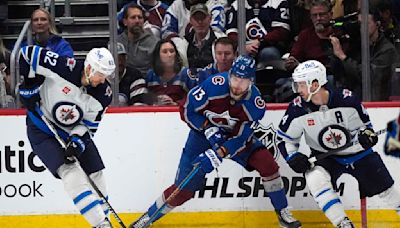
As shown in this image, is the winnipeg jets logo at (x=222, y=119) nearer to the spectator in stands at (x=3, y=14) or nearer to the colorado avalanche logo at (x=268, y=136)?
the colorado avalanche logo at (x=268, y=136)

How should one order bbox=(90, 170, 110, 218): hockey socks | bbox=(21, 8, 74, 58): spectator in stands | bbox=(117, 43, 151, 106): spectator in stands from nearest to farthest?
1. bbox=(90, 170, 110, 218): hockey socks
2. bbox=(21, 8, 74, 58): spectator in stands
3. bbox=(117, 43, 151, 106): spectator in stands

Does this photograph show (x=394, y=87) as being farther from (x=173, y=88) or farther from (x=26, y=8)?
(x=26, y=8)

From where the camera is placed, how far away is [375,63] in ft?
22.9

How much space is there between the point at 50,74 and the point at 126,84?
534 mm

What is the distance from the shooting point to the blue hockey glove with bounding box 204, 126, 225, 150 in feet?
21.7

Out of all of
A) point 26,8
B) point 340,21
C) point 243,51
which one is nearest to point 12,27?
point 26,8

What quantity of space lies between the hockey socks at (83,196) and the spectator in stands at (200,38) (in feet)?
3.06

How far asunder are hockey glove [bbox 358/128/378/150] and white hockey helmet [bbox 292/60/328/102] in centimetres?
33

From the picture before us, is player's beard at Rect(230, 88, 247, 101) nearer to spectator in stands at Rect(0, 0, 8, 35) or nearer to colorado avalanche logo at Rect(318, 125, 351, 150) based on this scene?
colorado avalanche logo at Rect(318, 125, 351, 150)

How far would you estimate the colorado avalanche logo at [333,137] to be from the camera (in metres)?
6.65

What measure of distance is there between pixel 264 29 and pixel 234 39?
175 millimetres

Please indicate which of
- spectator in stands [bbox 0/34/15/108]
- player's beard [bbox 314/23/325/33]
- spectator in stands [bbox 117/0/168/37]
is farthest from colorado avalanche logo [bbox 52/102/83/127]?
player's beard [bbox 314/23/325/33]

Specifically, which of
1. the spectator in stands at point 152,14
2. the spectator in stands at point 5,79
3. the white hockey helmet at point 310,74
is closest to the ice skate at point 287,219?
the white hockey helmet at point 310,74

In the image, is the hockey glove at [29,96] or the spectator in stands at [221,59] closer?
the hockey glove at [29,96]
